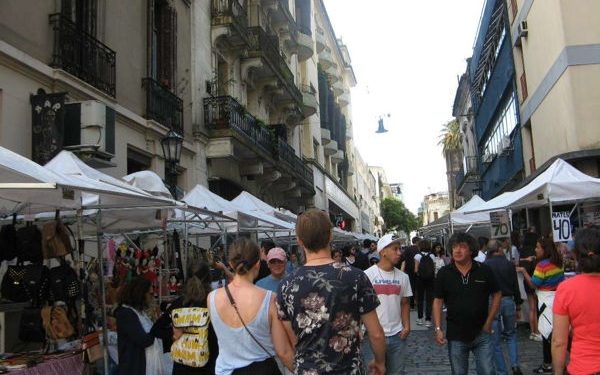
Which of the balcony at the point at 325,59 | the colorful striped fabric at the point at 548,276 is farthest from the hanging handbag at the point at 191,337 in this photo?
the balcony at the point at 325,59

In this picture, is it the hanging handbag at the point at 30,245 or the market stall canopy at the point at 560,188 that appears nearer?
the hanging handbag at the point at 30,245

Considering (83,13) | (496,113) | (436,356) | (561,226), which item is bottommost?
(436,356)

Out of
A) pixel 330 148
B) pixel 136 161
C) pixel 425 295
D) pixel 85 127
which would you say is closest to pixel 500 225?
pixel 425 295

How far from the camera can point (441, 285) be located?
5574 millimetres

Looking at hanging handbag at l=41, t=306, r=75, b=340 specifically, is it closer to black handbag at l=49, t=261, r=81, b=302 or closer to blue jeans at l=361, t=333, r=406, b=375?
black handbag at l=49, t=261, r=81, b=302

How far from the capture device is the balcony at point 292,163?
80.1 ft

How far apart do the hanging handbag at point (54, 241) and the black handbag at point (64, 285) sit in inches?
7.0

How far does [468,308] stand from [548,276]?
2.24m

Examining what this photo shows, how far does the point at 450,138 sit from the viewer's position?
65938 mm

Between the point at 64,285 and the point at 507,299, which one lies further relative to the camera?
the point at 507,299

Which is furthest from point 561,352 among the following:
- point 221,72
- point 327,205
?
point 327,205

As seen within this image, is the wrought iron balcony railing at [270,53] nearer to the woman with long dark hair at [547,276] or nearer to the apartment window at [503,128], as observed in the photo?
the apartment window at [503,128]

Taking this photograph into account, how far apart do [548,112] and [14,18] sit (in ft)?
46.6

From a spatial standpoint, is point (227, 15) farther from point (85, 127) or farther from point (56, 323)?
point (56, 323)
